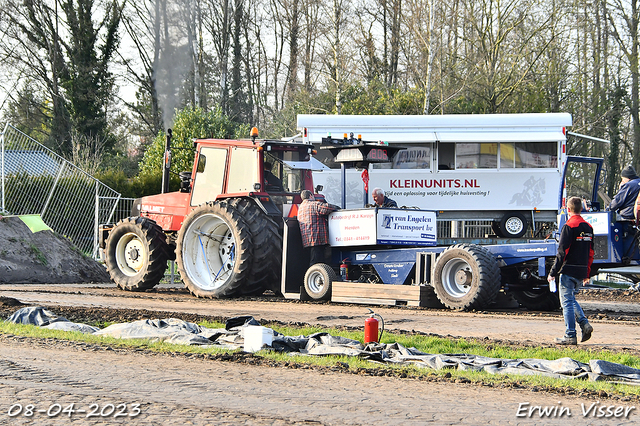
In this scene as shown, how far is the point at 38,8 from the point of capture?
129 feet

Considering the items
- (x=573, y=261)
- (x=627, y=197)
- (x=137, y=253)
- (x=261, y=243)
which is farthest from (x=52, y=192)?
(x=573, y=261)

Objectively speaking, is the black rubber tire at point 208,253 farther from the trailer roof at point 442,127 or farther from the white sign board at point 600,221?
the trailer roof at point 442,127

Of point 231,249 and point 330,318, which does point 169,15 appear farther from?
point 330,318

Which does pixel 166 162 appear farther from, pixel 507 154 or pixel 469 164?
pixel 507 154

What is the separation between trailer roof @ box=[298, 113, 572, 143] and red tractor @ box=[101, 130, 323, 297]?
23.6 ft

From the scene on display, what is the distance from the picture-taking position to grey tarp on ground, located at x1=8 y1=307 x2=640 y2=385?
633cm

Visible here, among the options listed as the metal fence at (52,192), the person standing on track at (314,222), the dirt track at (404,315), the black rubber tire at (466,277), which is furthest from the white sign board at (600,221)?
the metal fence at (52,192)

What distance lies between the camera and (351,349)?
7.29 meters

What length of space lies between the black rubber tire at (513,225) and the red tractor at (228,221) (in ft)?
29.2

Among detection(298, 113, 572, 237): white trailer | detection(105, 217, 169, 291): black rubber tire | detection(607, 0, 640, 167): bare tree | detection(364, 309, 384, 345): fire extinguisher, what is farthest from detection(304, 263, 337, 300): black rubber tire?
detection(607, 0, 640, 167): bare tree

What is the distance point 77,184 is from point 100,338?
13.8 m

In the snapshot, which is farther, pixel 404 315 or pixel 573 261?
pixel 404 315

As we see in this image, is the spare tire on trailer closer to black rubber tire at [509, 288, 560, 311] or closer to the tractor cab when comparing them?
black rubber tire at [509, 288, 560, 311]

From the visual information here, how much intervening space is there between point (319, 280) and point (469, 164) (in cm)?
1003
